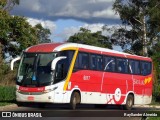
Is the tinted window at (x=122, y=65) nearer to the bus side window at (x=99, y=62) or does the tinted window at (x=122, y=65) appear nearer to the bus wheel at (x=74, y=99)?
the bus side window at (x=99, y=62)

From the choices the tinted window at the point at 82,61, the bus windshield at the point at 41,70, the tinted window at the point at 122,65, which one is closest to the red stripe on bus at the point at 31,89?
the bus windshield at the point at 41,70

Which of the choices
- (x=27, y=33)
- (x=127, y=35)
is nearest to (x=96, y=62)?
(x=27, y=33)

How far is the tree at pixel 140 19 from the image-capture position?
182 ft

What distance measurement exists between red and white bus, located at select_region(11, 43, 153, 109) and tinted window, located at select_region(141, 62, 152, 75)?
1.84 m

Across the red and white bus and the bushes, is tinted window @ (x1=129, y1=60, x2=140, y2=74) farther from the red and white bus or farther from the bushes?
the bushes

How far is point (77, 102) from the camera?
24281 millimetres

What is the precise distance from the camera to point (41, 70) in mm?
23000

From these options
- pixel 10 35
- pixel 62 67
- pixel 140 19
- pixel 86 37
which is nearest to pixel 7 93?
pixel 62 67

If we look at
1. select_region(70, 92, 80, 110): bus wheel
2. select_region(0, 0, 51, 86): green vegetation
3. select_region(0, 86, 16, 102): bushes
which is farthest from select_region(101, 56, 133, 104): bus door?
select_region(0, 0, 51, 86): green vegetation

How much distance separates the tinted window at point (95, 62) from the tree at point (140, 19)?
2895cm

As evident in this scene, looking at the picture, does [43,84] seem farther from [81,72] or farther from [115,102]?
[115,102]

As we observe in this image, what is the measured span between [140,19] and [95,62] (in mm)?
32079

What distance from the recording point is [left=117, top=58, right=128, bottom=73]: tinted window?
90.6 ft

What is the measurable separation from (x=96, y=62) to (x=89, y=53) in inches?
29.6
